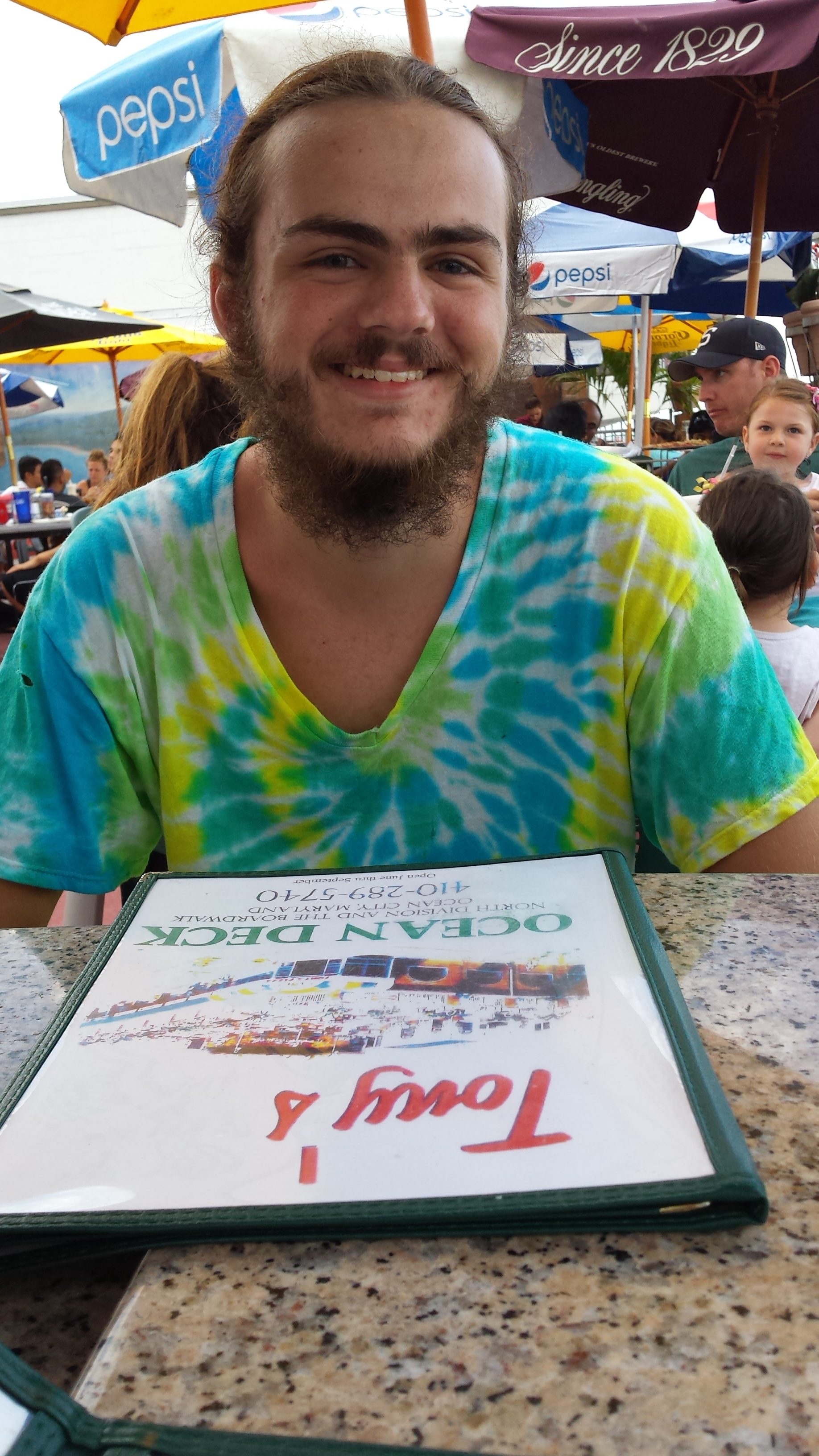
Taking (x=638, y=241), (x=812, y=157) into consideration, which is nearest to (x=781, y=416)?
(x=812, y=157)

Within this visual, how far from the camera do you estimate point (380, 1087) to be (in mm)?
597

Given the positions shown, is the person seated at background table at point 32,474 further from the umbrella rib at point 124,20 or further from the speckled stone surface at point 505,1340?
the speckled stone surface at point 505,1340

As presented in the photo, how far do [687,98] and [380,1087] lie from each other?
5.38 m

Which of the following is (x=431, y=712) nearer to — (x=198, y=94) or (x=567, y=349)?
(x=198, y=94)

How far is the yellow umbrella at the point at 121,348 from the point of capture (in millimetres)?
12141

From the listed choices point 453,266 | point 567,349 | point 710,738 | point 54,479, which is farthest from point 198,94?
point 567,349

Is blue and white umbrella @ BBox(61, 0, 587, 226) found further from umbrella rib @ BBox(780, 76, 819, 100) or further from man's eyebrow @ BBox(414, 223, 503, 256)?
man's eyebrow @ BBox(414, 223, 503, 256)

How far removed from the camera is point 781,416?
148 inches

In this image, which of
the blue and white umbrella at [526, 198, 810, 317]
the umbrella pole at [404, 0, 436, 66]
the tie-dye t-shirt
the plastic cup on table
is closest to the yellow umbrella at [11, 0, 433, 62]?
the umbrella pole at [404, 0, 436, 66]

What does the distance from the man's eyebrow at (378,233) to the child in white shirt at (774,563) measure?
152cm

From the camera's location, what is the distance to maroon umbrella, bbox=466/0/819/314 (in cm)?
356

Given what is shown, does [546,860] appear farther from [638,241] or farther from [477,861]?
[638,241]

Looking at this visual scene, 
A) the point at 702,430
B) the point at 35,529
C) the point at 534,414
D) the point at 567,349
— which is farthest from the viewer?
the point at 567,349

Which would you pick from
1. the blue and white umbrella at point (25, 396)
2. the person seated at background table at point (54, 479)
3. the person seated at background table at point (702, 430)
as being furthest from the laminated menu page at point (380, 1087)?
the blue and white umbrella at point (25, 396)
